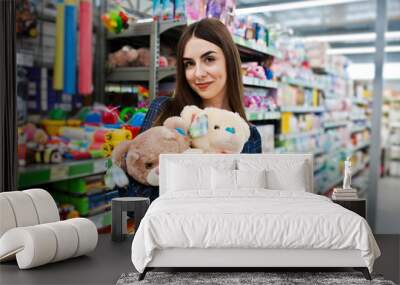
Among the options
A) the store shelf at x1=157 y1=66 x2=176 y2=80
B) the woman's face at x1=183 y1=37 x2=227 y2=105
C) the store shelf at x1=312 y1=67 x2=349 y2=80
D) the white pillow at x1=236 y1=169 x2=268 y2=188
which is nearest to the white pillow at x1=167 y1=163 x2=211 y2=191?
the white pillow at x1=236 y1=169 x2=268 y2=188

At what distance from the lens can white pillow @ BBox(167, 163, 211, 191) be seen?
15.5 feet

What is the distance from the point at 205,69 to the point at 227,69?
206 mm

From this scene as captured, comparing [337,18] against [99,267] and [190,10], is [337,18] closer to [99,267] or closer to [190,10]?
[190,10]

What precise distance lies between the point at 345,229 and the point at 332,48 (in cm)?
262

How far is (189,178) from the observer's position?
15.6 ft

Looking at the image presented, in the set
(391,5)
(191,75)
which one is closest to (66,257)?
(191,75)

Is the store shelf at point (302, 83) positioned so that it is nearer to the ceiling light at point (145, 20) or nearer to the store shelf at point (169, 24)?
the store shelf at point (169, 24)

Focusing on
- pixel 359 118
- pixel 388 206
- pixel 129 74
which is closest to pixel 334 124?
pixel 359 118

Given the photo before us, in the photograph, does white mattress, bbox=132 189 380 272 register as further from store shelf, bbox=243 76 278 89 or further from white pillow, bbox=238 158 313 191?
store shelf, bbox=243 76 278 89

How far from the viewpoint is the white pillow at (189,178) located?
473cm

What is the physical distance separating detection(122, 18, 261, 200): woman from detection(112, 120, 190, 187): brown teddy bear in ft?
0.28

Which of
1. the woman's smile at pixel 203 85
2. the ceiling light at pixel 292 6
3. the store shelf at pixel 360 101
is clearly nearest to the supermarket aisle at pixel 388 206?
the store shelf at pixel 360 101

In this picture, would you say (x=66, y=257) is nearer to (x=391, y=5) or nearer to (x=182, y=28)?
(x=182, y=28)

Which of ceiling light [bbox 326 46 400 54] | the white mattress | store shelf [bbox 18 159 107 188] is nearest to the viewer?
the white mattress
